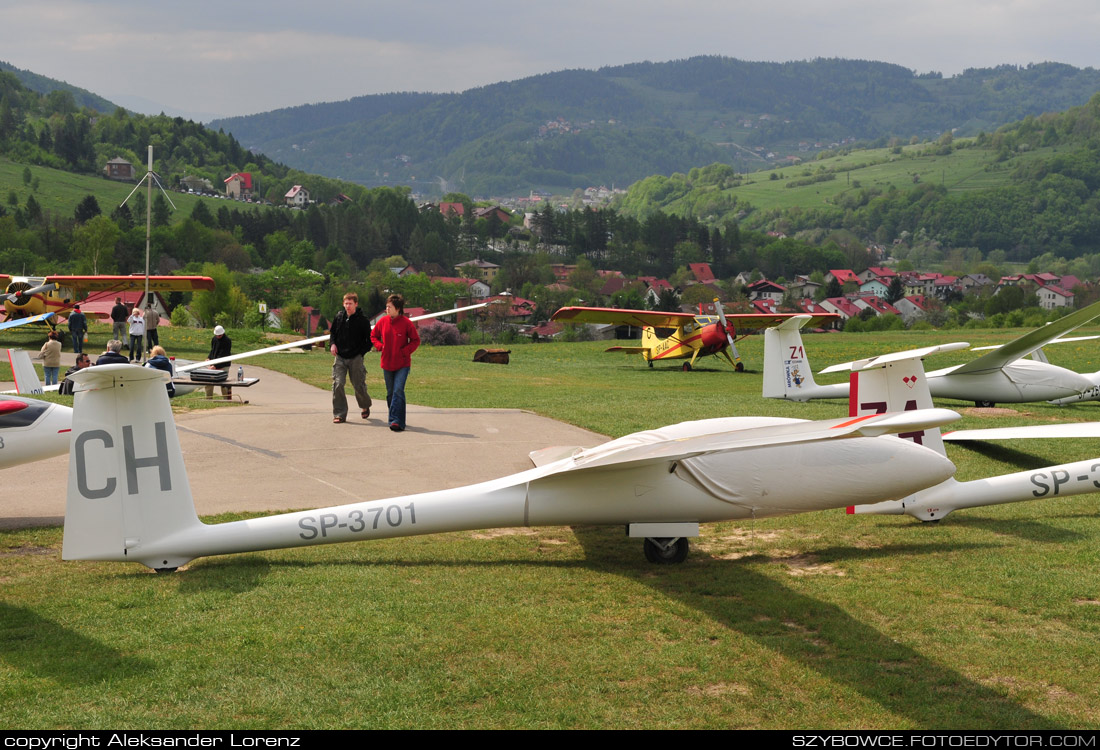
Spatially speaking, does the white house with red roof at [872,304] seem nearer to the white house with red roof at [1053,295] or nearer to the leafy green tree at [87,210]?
the white house with red roof at [1053,295]

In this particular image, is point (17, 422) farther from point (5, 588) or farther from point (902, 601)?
point (902, 601)

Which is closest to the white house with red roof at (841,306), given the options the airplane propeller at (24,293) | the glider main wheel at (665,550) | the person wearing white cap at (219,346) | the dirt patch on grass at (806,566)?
the airplane propeller at (24,293)

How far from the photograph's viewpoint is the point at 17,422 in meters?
8.58

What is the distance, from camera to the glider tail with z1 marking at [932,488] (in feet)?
29.9

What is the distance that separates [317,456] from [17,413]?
12.7 feet

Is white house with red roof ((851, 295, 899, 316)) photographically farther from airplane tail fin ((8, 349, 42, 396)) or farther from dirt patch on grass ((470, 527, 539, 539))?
dirt patch on grass ((470, 527, 539, 539))

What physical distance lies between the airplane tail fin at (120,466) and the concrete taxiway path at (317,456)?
7.45 feet

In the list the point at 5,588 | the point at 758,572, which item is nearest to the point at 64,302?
the point at 5,588

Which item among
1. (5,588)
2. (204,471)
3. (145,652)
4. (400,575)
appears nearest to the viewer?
(145,652)

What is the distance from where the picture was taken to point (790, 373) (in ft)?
63.0

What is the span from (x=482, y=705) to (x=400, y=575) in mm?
2451

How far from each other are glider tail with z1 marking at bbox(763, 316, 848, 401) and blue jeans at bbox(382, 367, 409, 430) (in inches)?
338

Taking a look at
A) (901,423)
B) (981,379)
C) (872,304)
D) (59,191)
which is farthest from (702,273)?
(901,423)
